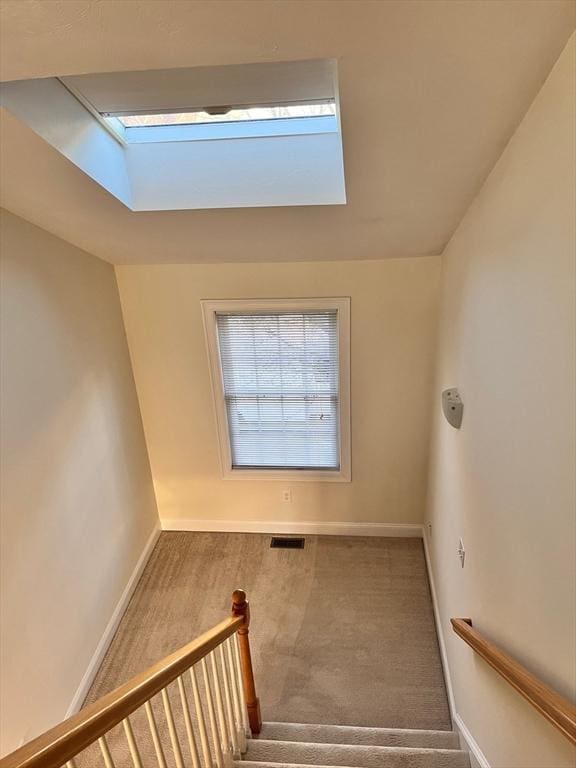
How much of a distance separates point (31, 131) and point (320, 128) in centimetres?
107

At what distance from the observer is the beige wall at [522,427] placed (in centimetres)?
91

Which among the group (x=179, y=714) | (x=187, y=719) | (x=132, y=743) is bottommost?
(x=179, y=714)

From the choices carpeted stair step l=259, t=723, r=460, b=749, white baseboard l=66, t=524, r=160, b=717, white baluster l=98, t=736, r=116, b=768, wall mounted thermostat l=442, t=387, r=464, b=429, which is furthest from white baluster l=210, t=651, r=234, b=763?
wall mounted thermostat l=442, t=387, r=464, b=429

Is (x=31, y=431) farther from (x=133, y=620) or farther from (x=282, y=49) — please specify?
(x=282, y=49)

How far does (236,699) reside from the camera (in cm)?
179

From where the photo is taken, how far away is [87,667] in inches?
95.7

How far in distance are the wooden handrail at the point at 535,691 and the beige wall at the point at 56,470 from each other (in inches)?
77.5

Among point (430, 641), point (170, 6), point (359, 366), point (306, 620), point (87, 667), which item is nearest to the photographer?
point (170, 6)

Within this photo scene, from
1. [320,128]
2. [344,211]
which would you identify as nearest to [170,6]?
[320,128]

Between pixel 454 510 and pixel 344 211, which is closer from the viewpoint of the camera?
pixel 344 211

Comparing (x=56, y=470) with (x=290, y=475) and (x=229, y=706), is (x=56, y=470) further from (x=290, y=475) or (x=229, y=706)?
(x=290, y=475)

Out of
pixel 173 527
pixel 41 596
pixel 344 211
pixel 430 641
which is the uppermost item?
pixel 344 211

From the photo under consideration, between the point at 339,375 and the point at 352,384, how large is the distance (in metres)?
0.12

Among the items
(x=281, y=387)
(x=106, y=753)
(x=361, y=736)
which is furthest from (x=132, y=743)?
(x=281, y=387)
